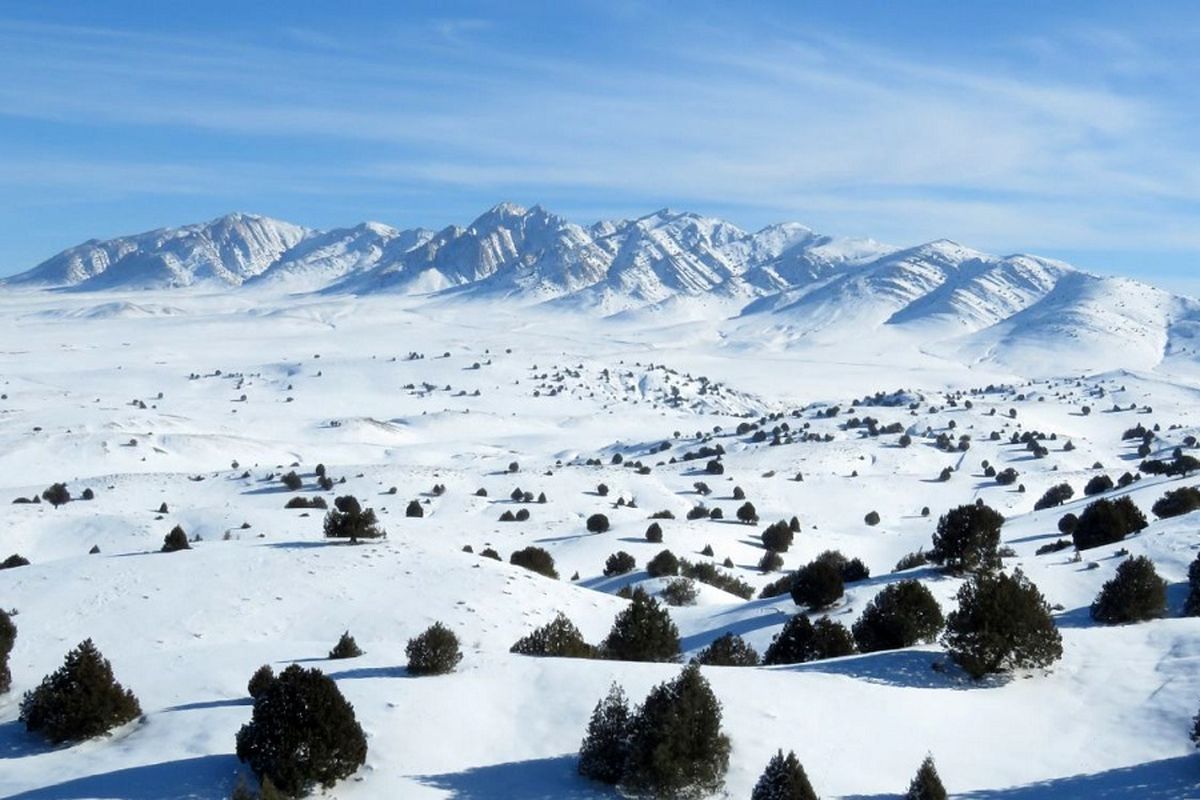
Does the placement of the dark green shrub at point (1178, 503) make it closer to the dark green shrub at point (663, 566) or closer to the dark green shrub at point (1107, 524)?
the dark green shrub at point (1107, 524)

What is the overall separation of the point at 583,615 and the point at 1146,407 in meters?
111

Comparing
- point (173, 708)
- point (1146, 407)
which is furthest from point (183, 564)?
point (1146, 407)

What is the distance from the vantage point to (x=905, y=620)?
1969cm

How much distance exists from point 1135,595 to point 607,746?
41.0 feet

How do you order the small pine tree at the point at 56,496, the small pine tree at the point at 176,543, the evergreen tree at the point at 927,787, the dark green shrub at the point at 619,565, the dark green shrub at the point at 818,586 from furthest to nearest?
the small pine tree at the point at 56,496
the dark green shrub at the point at 619,565
the small pine tree at the point at 176,543
the dark green shrub at the point at 818,586
the evergreen tree at the point at 927,787

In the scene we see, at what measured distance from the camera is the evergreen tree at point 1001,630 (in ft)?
54.2

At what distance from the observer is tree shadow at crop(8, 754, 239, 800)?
1260 cm

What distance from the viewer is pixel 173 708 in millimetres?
16109

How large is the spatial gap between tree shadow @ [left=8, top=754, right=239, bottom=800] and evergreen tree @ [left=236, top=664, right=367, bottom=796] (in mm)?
489

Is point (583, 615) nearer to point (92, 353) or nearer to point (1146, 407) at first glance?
point (1146, 407)

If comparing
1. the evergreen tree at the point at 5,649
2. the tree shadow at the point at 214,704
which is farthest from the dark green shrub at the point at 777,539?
the evergreen tree at the point at 5,649

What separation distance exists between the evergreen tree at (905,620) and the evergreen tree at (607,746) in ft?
27.8

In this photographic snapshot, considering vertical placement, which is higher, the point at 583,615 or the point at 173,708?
the point at 173,708

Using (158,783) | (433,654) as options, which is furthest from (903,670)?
(158,783)
